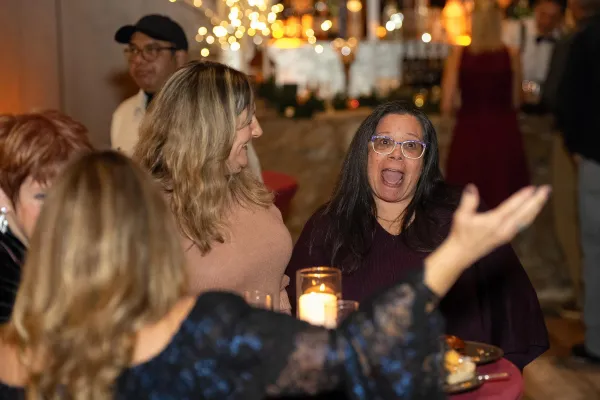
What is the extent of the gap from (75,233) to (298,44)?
6781mm

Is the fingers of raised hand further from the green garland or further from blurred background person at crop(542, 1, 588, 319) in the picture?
the green garland

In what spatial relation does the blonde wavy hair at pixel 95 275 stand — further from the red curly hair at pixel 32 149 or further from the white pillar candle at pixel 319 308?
the red curly hair at pixel 32 149

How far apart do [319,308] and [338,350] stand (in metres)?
0.66

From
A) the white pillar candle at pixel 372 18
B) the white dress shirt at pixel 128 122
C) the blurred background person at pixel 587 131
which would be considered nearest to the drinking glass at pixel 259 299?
the white dress shirt at pixel 128 122

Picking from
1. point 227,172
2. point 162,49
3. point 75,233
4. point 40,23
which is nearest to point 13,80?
point 40,23

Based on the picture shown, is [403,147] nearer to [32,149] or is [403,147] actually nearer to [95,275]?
[32,149]

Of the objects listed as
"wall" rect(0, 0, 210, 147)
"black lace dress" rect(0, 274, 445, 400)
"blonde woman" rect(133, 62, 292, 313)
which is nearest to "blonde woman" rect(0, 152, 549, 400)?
"black lace dress" rect(0, 274, 445, 400)

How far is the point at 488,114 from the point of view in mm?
6391

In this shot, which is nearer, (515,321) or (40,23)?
(515,321)

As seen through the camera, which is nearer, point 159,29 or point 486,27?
point 159,29

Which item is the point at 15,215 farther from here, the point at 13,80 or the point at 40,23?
the point at 40,23

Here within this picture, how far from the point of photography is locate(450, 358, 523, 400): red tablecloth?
232 centimetres

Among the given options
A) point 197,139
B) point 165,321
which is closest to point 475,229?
point 165,321

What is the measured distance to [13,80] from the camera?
5.47 metres
